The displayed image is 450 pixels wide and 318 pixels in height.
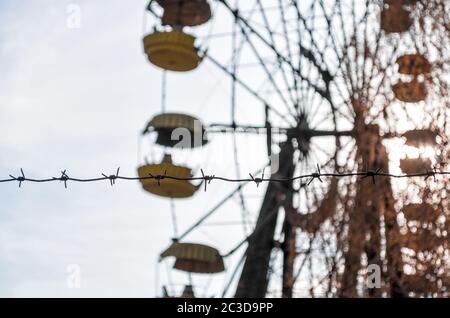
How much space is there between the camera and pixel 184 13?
2588 cm

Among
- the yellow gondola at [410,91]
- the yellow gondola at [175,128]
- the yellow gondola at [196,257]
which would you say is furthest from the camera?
the yellow gondola at [175,128]

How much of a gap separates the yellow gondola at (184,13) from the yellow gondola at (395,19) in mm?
6264

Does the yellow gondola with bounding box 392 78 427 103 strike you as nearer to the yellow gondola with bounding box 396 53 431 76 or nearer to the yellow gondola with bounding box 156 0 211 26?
the yellow gondola with bounding box 396 53 431 76

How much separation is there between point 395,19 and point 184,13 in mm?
7326

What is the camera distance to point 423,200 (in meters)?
16.6

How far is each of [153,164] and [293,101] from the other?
5.21 meters

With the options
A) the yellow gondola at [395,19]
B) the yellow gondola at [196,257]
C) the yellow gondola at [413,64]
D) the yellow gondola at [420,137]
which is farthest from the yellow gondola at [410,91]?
the yellow gondola at [196,257]

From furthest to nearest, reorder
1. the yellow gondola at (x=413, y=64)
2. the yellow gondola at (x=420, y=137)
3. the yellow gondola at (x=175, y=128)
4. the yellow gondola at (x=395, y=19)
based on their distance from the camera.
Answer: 1. the yellow gondola at (x=175, y=128)
2. the yellow gondola at (x=395, y=19)
3. the yellow gondola at (x=413, y=64)
4. the yellow gondola at (x=420, y=137)

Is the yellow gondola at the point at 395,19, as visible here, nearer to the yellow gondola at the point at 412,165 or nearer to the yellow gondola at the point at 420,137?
the yellow gondola at the point at 420,137

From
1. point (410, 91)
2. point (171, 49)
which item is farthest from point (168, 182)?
point (410, 91)

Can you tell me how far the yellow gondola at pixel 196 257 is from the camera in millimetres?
25000

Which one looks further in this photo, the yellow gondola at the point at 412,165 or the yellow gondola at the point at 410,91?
the yellow gondola at the point at 410,91

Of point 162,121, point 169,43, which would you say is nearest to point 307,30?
point 169,43
